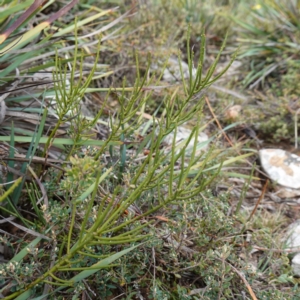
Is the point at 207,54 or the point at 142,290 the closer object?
the point at 142,290

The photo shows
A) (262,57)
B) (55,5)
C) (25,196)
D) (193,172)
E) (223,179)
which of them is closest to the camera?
(25,196)

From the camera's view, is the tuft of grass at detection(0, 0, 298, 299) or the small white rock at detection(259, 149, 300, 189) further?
the small white rock at detection(259, 149, 300, 189)

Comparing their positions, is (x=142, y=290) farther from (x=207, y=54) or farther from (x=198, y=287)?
(x=207, y=54)

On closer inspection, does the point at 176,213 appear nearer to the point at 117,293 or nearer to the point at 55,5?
the point at 117,293

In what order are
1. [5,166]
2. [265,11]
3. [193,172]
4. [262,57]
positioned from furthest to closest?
[265,11], [262,57], [193,172], [5,166]

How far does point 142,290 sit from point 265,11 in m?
3.28

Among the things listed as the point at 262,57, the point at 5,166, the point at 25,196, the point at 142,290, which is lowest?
the point at 262,57

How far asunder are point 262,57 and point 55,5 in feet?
5.92

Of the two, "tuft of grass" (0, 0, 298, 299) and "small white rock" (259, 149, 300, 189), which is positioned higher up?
"tuft of grass" (0, 0, 298, 299)

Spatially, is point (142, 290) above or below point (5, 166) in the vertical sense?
below

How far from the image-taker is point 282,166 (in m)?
2.63

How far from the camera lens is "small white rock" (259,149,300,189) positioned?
8.43 ft

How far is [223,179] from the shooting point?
2314mm

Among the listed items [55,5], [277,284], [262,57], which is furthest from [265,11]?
[277,284]
